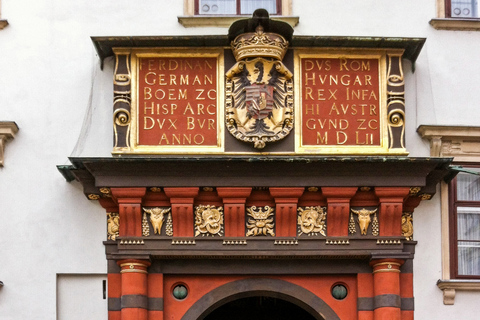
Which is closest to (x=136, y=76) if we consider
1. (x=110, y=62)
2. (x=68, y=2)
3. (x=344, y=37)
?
(x=110, y=62)

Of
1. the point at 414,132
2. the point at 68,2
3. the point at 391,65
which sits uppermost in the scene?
the point at 68,2

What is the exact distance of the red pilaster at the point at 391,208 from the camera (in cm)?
1234

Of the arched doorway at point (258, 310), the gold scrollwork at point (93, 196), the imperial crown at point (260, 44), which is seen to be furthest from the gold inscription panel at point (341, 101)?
the arched doorway at point (258, 310)

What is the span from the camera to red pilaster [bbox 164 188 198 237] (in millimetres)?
12297

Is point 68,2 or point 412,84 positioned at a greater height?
point 68,2

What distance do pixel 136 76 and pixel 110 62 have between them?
1.55 feet

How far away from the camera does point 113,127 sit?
12.6 m

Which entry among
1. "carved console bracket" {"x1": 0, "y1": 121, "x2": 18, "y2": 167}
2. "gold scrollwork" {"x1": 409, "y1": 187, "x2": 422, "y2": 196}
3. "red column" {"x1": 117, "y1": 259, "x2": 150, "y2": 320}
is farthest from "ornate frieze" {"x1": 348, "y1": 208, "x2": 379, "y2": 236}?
"carved console bracket" {"x1": 0, "y1": 121, "x2": 18, "y2": 167}

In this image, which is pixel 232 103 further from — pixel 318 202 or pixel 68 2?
pixel 68 2

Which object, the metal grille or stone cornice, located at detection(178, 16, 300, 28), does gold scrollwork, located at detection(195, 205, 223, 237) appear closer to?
stone cornice, located at detection(178, 16, 300, 28)

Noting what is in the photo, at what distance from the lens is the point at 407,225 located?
1264 centimetres

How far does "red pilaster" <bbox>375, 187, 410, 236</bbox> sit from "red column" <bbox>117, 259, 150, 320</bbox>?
111 inches

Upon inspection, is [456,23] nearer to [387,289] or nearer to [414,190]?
[414,190]

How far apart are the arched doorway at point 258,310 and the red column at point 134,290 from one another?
3527 millimetres
